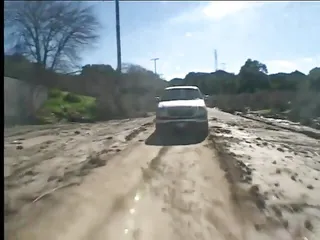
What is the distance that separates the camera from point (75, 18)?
5.09m

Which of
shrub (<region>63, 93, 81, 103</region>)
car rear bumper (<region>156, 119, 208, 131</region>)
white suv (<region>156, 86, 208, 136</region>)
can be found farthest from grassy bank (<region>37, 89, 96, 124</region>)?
car rear bumper (<region>156, 119, 208, 131</region>)

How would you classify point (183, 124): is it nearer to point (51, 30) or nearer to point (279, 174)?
point (279, 174)

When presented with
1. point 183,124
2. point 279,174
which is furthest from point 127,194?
point 183,124

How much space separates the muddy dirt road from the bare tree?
1.07 metres

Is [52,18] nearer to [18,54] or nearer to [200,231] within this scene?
[18,54]

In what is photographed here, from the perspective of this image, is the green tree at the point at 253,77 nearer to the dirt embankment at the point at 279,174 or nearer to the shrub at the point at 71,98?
the dirt embankment at the point at 279,174

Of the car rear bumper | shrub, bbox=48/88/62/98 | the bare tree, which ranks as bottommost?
the car rear bumper

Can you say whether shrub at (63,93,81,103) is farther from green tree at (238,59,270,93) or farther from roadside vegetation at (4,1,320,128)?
green tree at (238,59,270,93)

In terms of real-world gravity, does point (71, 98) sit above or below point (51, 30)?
below

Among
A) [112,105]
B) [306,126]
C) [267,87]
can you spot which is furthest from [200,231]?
[112,105]

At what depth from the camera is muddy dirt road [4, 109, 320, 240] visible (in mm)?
3592

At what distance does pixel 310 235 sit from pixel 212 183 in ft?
5.54

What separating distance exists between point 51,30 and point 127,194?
2.41 m

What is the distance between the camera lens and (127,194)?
15.1ft
